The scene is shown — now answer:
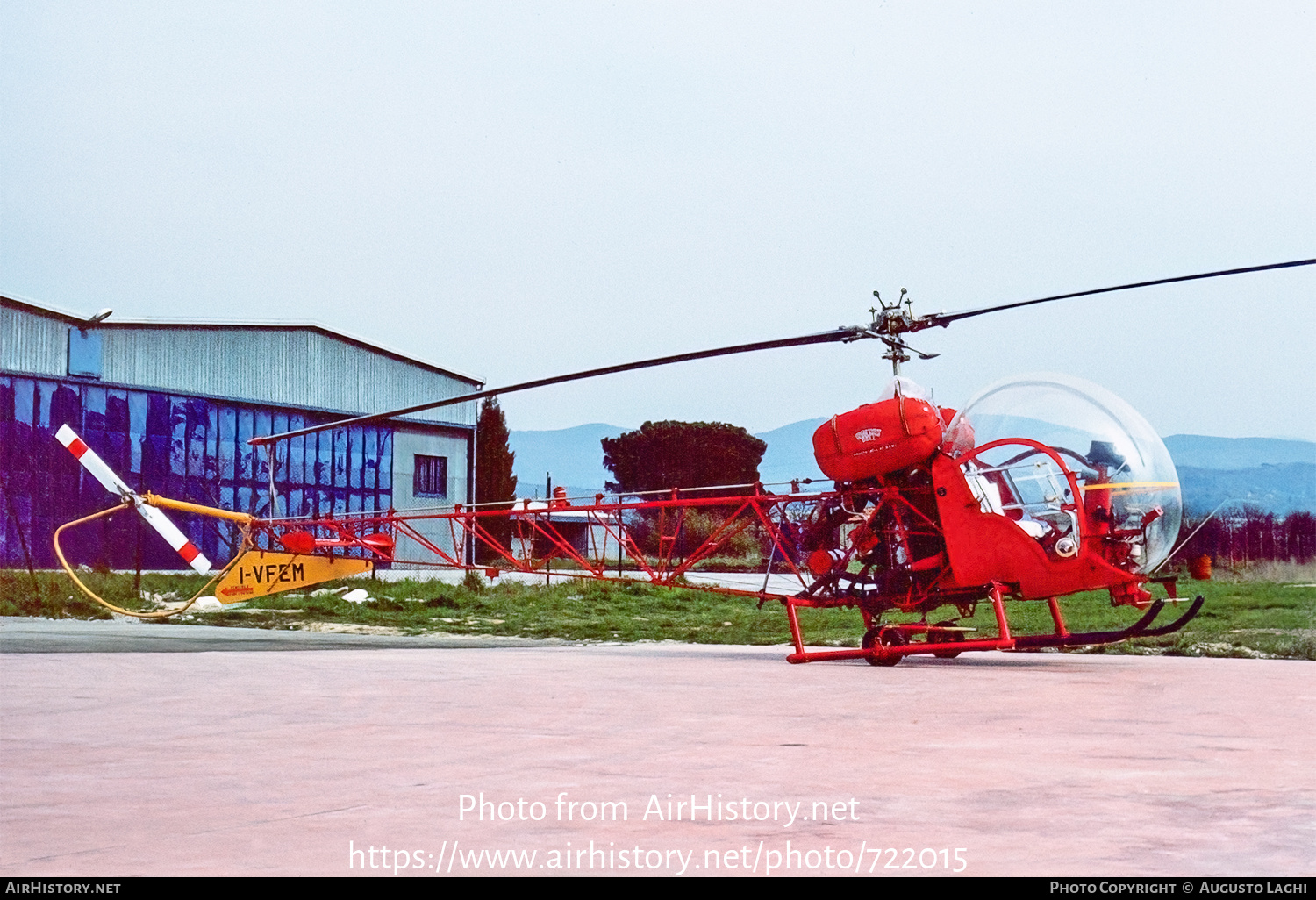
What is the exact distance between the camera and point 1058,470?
11.3m

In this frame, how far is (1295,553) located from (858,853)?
21.2m

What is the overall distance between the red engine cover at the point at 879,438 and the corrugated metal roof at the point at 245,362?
22101mm

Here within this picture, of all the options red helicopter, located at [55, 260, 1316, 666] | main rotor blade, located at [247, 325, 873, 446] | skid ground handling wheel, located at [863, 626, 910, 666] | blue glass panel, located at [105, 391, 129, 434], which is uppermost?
blue glass panel, located at [105, 391, 129, 434]

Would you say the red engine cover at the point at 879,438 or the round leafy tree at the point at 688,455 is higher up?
the round leafy tree at the point at 688,455

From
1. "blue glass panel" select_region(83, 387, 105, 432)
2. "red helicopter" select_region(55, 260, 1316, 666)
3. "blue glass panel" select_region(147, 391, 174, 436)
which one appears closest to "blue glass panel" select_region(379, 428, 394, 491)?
"blue glass panel" select_region(147, 391, 174, 436)

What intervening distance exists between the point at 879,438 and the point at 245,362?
24.5 m

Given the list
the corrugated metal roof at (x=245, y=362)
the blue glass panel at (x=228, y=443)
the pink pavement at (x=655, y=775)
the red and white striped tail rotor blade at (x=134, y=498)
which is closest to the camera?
the pink pavement at (x=655, y=775)

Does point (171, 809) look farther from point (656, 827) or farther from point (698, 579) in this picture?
point (698, 579)

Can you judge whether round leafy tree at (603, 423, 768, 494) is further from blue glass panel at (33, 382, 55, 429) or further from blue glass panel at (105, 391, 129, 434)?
blue glass panel at (33, 382, 55, 429)

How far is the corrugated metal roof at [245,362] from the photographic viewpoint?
95.2ft

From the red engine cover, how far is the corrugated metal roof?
22.1 m

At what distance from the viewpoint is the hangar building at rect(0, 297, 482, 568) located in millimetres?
28906

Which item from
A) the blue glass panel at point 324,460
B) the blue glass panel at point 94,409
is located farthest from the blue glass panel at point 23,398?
the blue glass panel at point 324,460

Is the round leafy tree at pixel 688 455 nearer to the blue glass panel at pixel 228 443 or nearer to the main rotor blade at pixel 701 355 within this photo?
the blue glass panel at pixel 228 443
